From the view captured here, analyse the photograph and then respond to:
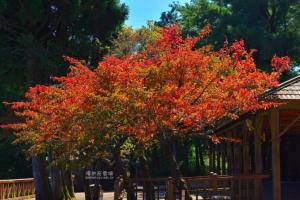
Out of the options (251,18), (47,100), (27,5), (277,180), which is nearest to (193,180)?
(277,180)

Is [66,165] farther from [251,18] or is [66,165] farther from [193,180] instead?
[251,18]

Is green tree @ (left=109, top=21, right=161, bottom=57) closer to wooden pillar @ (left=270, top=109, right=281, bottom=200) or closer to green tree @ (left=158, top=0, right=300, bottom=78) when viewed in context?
green tree @ (left=158, top=0, right=300, bottom=78)

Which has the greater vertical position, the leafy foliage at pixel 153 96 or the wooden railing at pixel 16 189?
the leafy foliage at pixel 153 96

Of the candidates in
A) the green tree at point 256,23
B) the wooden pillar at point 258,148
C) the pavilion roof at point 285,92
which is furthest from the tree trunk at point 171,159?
the green tree at point 256,23

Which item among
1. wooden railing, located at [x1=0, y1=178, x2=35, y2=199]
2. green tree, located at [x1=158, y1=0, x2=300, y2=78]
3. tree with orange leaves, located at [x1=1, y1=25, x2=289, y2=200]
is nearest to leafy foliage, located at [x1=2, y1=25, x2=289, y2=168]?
tree with orange leaves, located at [x1=1, y1=25, x2=289, y2=200]

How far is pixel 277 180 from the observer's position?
41.0 ft

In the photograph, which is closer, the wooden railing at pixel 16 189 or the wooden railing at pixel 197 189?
the wooden railing at pixel 197 189

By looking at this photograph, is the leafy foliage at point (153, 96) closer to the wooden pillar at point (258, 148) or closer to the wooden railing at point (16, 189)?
the wooden pillar at point (258, 148)

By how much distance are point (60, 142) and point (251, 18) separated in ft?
78.9

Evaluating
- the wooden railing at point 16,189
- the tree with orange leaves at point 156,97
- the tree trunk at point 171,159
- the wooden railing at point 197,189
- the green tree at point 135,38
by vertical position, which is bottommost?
the wooden railing at point 16,189

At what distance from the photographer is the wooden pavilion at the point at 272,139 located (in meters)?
12.4

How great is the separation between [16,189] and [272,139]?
1551 cm

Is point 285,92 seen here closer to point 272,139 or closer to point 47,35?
point 272,139

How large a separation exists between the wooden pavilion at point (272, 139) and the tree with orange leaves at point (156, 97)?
735 millimetres
